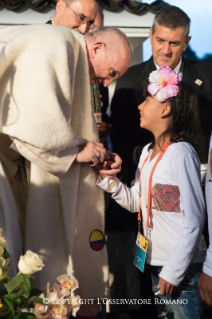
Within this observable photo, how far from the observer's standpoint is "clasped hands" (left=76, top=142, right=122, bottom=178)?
261 cm

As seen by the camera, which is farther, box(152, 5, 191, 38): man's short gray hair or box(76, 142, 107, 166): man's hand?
box(152, 5, 191, 38): man's short gray hair

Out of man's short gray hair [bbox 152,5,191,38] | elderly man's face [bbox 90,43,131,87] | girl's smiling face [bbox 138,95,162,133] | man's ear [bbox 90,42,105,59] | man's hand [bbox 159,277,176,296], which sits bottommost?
man's hand [bbox 159,277,176,296]

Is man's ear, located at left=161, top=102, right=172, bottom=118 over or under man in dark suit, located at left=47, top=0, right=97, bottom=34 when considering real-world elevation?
under

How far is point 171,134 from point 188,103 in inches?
9.7

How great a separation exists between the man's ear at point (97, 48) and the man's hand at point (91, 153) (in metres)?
0.52

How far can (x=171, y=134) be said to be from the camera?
299 cm

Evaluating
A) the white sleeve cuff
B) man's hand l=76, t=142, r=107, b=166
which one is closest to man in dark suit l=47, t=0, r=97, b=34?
man's hand l=76, t=142, r=107, b=166

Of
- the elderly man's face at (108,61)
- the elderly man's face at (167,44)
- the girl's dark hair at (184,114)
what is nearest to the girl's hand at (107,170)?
the girl's dark hair at (184,114)

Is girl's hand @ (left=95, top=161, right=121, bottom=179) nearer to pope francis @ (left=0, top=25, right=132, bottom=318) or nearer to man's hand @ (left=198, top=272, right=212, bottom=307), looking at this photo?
pope francis @ (left=0, top=25, right=132, bottom=318)

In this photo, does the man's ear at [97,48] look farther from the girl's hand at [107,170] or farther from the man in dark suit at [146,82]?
the man in dark suit at [146,82]

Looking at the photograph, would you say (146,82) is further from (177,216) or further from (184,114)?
(177,216)

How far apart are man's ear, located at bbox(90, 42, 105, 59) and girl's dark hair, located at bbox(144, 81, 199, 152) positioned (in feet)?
→ 1.88

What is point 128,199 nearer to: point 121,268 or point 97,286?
point 97,286

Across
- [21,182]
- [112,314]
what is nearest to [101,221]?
[21,182]
